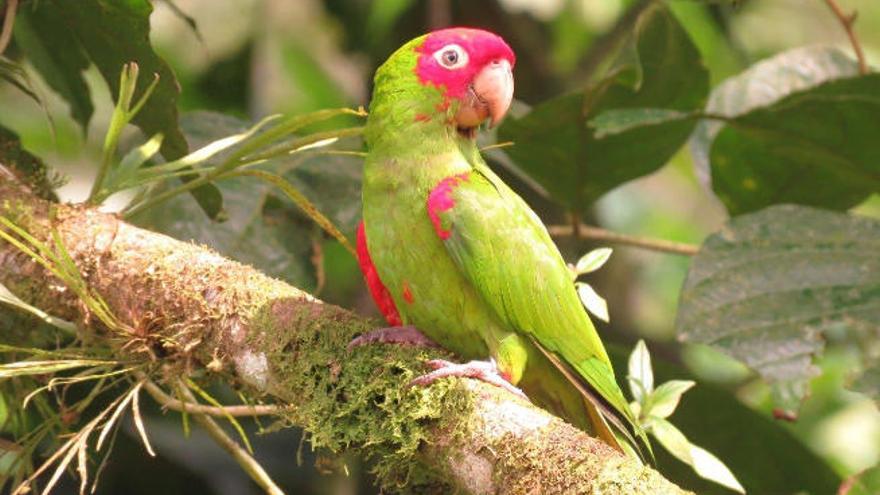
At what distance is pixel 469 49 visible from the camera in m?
2.23

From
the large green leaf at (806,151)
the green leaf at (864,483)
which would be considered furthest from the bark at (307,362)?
the large green leaf at (806,151)

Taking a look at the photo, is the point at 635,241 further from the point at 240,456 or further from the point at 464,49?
the point at 240,456

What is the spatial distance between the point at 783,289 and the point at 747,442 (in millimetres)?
531

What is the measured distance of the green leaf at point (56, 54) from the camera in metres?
2.71

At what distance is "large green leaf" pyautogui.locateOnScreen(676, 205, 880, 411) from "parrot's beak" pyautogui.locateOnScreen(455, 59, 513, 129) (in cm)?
63

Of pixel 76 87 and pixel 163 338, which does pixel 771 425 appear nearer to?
pixel 163 338

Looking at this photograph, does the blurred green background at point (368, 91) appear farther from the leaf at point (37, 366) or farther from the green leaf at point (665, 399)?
the leaf at point (37, 366)

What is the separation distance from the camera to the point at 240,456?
2.25 metres

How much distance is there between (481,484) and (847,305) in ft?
4.05

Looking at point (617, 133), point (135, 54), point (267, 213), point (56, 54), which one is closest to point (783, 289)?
point (617, 133)

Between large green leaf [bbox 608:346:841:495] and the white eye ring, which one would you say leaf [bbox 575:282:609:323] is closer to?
the white eye ring

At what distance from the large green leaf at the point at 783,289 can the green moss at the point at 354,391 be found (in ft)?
2.74

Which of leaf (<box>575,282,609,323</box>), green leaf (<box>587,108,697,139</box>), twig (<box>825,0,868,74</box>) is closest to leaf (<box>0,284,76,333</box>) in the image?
leaf (<box>575,282,609,323</box>)

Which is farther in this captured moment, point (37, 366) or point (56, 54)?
point (56, 54)
